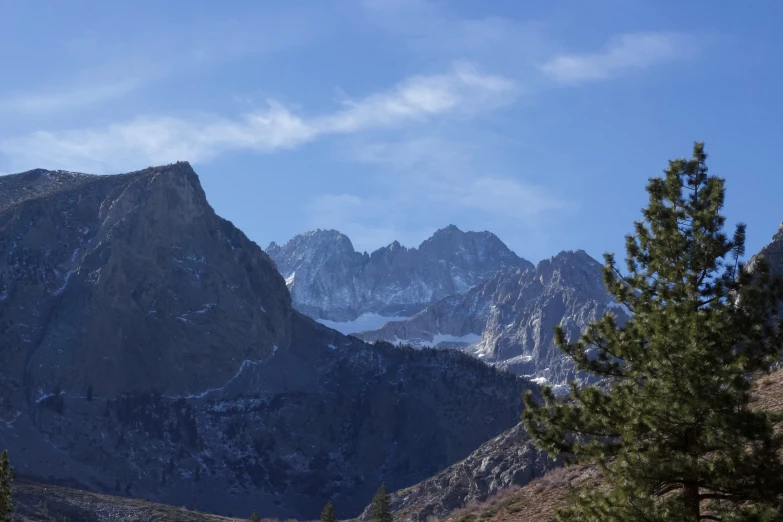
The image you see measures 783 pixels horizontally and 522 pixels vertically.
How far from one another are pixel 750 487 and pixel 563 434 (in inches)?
A: 167

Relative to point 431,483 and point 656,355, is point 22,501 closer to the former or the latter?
point 431,483

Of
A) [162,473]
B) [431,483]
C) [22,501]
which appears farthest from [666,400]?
[162,473]

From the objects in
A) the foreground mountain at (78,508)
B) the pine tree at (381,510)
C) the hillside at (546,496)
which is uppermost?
the hillside at (546,496)

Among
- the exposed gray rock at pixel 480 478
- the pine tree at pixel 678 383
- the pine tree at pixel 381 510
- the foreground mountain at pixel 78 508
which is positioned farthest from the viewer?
the foreground mountain at pixel 78 508

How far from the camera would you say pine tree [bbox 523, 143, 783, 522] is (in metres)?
18.7

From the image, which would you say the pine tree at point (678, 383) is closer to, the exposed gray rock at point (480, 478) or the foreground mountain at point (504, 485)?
the foreground mountain at point (504, 485)

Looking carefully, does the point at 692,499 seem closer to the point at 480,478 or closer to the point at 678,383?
the point at 678,383

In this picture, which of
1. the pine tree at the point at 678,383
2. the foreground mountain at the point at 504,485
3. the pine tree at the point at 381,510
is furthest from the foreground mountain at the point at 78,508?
the pine tree at the point at 678,383

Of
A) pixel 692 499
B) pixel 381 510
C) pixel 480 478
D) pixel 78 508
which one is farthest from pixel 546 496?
pixel 78 508

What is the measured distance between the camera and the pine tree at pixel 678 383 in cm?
1867

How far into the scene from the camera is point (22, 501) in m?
124

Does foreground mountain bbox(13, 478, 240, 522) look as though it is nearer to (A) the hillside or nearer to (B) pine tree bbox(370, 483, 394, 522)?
(B) pine tree bbox(370, 483, 394, 522)

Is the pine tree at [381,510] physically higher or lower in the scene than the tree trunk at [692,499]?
lower

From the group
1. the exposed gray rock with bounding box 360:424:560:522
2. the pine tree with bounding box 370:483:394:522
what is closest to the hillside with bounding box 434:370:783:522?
the exposed gray rock with bounding box 360:424:560:522
